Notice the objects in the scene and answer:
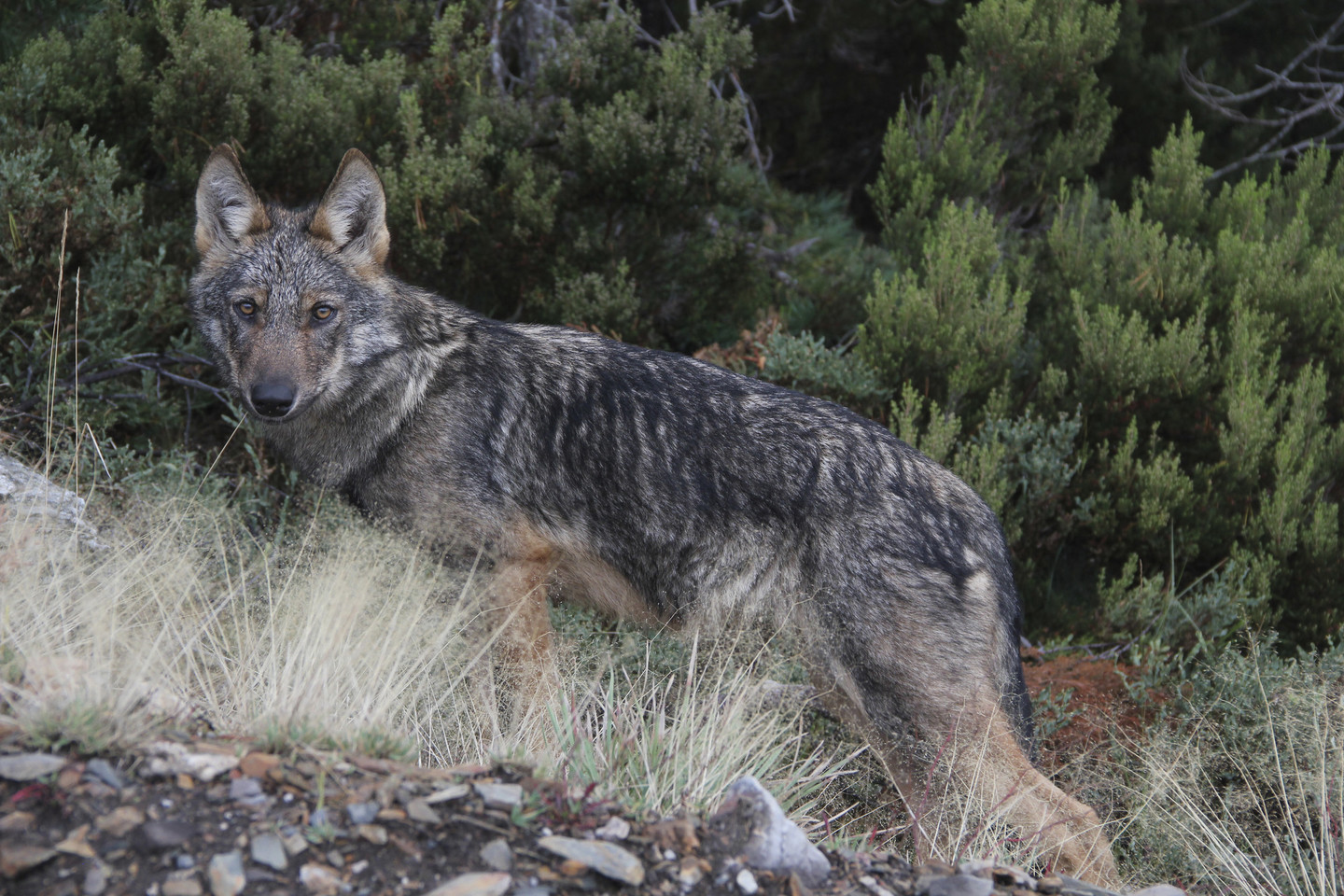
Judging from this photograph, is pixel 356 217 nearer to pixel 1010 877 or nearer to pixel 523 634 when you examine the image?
pixel 523 634

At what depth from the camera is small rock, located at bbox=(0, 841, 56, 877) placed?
83.9 inches

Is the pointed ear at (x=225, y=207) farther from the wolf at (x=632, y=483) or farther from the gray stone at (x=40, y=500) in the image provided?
the gray stone at (x=40, y=500)

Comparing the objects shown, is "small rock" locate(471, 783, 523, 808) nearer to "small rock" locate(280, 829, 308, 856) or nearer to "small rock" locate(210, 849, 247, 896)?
"small rock" locate(280, 829, 308, 856)

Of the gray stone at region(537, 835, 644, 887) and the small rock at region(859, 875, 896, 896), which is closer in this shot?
the gray stone at region(537, 835, 644, 887)

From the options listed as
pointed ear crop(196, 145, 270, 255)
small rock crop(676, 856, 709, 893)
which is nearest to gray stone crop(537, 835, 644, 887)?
small rock crop(676, 856, 709, 893)

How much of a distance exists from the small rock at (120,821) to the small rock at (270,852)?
0.26m

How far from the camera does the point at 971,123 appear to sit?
733 centimetres

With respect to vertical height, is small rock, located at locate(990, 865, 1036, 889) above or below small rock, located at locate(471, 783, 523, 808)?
below

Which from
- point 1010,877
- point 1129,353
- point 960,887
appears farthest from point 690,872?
point 1129,353

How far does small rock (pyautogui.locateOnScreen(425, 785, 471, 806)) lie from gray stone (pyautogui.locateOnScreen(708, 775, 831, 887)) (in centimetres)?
66

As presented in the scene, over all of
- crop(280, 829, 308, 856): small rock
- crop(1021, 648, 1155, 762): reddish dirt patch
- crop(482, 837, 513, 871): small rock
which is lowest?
crop(1021, 648, 1155, 762): reddish dirt patch

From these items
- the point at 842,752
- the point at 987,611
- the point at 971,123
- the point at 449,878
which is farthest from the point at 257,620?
the point at 971,123

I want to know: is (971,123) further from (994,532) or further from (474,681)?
(474,681)

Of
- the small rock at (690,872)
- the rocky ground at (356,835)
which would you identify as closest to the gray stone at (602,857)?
the rocky ground at (356,835)
